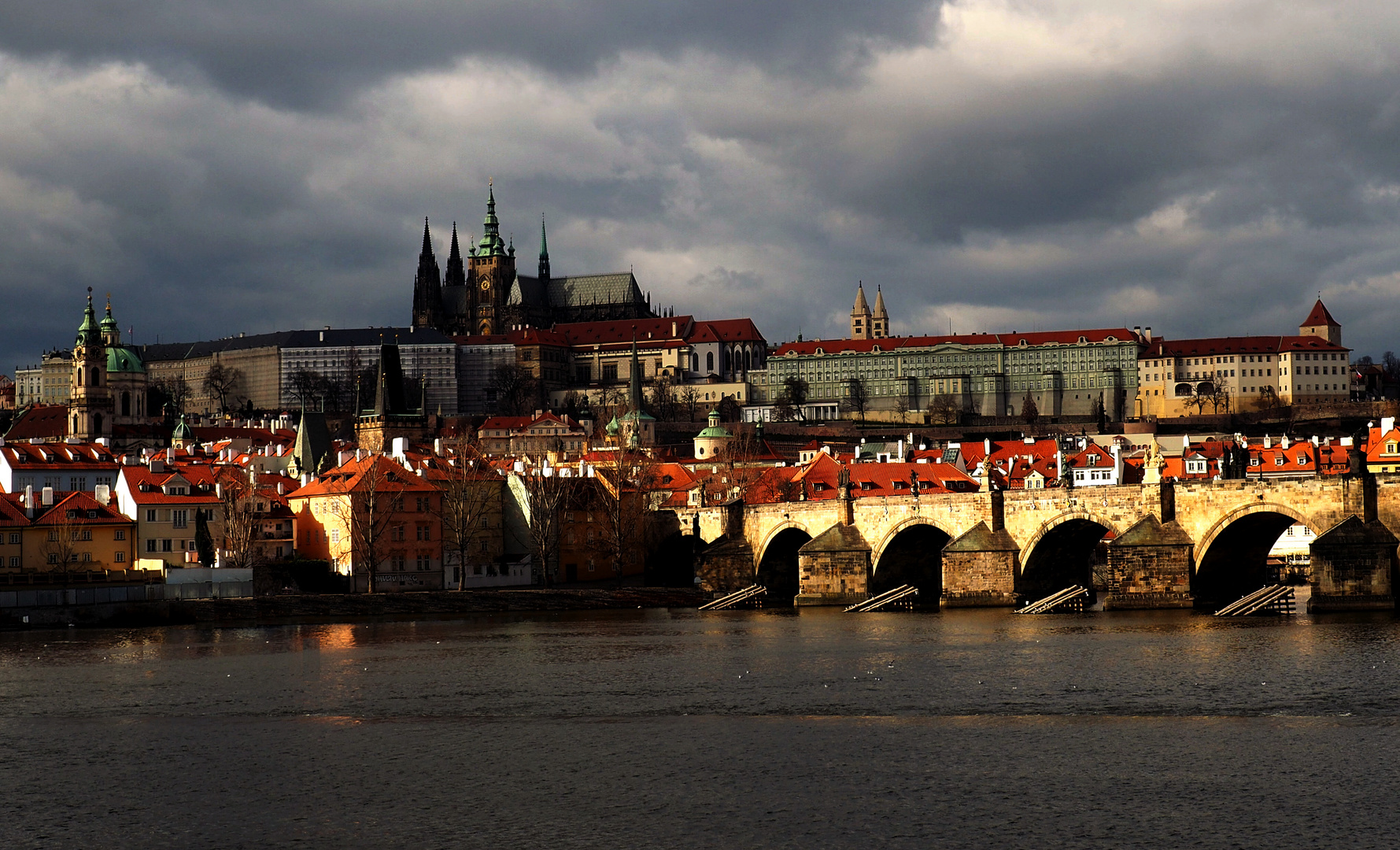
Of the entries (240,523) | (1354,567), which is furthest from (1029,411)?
(1354,567)

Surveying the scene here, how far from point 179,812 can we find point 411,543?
37.8 metres

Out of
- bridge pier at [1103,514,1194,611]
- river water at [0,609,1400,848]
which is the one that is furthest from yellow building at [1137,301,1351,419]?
river water at [0,609,1400,848]

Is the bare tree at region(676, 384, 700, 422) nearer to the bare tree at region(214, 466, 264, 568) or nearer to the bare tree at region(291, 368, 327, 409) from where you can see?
the bare tree at region(291, 368, 327, 409)

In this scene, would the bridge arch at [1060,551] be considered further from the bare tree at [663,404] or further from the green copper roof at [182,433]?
the bare tree at [663,404]

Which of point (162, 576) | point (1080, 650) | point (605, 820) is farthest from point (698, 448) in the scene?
point (605, 820)

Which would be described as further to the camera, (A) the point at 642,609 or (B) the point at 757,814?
(A) the point at 642,609

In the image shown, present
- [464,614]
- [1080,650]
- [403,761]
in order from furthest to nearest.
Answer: [464,614] → [1080,650] → [403,761]

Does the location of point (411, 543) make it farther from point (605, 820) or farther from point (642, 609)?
point (605, 820)

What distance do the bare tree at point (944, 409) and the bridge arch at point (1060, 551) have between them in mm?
119330

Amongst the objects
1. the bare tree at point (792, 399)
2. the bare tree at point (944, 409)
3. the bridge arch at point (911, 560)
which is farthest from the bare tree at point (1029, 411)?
the bridge arch at point (911, 560)

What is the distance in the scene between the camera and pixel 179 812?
2614cm

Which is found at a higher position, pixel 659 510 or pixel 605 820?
pixel 659 510

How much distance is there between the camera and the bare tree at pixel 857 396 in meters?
193

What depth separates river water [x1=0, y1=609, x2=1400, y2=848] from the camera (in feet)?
80.7
